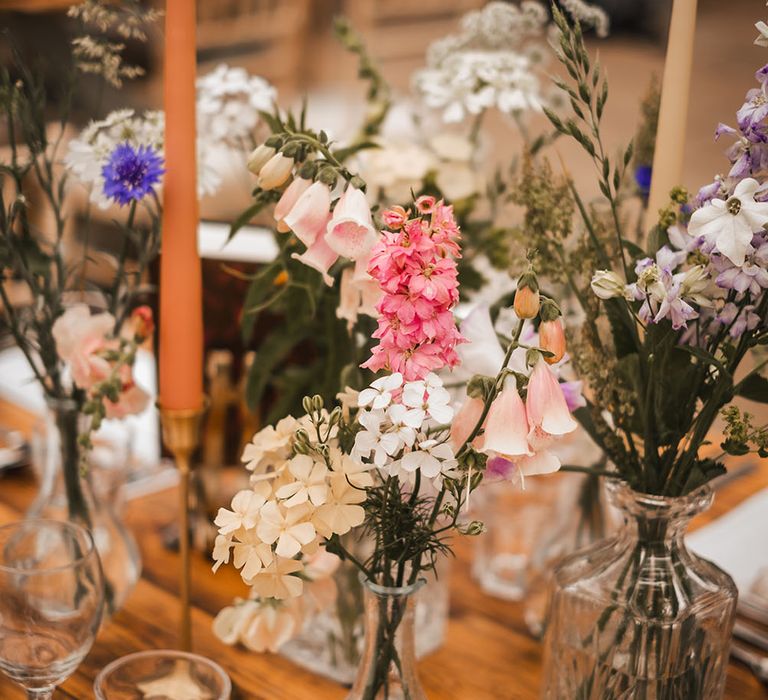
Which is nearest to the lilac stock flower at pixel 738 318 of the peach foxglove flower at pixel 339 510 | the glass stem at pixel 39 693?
the peach foxglove flower at pixel 339 510

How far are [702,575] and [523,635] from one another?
27 centimetres

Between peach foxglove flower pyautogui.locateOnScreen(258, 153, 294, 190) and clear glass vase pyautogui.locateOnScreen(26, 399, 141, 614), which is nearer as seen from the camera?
peach foxglove flower pyautogui.locateOnScreen(258, 153, 294, 190)

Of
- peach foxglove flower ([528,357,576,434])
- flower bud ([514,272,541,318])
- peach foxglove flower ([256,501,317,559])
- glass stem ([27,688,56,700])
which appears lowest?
glass stem ([27,688,56,700])

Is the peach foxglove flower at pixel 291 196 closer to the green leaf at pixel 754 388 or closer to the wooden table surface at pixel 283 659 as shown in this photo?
the green leaf at pixel 754 388

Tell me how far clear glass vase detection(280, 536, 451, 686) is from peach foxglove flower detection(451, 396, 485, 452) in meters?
0.28

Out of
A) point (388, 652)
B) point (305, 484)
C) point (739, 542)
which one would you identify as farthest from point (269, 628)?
point (739, 542)

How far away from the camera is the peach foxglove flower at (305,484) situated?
50 centimetres

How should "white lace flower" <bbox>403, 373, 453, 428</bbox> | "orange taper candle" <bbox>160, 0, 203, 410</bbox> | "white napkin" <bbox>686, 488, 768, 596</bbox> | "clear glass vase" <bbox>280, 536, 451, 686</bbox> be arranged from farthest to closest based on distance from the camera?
"white napkin" <bbox>686, 488, 768, 596</bbox>, "clear glass vase" <bbox>280, 536, 451, 686</bbox>, "orange taper candle" <bbox>160, 0, 203, 410</bbox>, "white lace flower" <bbox>403, 373, 453, 428</bbox>

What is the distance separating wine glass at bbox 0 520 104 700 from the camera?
2.05 ft

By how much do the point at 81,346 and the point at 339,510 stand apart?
1.12 feet

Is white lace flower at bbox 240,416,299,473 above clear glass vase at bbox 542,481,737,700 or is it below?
above

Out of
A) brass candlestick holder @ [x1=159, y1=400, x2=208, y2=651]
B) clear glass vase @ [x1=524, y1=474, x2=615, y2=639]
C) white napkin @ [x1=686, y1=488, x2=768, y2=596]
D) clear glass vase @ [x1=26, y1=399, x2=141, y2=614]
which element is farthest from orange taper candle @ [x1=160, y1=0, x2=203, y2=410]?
white napkin @ [x1=686, y1=488, x2=768, y2=596]

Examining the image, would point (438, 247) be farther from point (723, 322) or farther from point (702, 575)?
point (702, 575)

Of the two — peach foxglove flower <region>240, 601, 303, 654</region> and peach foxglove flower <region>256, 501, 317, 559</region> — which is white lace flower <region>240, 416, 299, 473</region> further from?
peach foxglove flower <region>240, 601, 303, 654</region>
